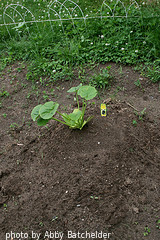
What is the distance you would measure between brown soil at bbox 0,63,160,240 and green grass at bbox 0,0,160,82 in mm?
856

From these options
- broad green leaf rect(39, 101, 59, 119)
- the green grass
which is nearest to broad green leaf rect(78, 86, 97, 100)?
broad green leaf rect(39, 101, 59, 119)

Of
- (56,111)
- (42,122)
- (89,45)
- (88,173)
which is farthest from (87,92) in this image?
(89,45)

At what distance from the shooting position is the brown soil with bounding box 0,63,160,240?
7.02 feet

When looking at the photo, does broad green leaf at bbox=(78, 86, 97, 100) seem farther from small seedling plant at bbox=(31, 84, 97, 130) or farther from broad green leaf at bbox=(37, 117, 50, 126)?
broad green leaf at bbox=(37, 117, 50, 126)

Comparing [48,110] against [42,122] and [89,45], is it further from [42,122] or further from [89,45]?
[89,45]

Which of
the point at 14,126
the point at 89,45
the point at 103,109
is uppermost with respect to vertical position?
the point at 89,45

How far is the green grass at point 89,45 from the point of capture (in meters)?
3.83

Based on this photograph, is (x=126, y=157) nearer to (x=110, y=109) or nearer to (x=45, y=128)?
(x=110, y=109)

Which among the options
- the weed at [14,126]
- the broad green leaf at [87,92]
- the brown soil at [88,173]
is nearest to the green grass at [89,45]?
the brown soil at [88,173]

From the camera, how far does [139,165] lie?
2.48 meters

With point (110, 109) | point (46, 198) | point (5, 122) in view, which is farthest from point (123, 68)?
point (46, 198)

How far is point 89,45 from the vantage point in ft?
13.8

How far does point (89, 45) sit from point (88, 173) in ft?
8.60

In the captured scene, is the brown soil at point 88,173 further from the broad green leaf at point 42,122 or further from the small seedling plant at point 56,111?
the broad green leaf at point 42,122
